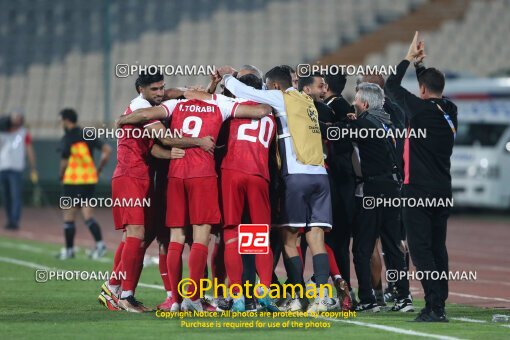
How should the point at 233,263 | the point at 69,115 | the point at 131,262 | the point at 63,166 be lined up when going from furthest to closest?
the point at 63,166 → the point at 69,115 → the point at 131,262 → the point at 233,263

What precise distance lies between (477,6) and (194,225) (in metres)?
28.9

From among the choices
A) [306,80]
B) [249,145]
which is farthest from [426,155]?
[306,80]

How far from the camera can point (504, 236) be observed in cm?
2534

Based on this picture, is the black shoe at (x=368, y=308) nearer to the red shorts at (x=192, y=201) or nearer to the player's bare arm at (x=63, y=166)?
the red shorts at (x=192, y=201)

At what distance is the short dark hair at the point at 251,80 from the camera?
12.4m

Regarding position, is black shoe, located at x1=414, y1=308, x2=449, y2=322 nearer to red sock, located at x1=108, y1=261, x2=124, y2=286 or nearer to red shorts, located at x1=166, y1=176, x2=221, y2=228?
red shorts, located at x1=166, y1=176, x2=221, y2=228

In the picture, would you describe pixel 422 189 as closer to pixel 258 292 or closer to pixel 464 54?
pixel 258 292

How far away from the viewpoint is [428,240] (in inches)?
451

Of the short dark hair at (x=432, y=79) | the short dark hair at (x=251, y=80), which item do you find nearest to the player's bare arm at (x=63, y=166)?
the short dark hair at (x=251, y=80)

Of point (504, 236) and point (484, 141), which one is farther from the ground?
point (484, 141)

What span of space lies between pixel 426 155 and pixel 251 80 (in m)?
1.98

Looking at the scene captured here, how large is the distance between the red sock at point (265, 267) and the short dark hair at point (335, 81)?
196 centimetres

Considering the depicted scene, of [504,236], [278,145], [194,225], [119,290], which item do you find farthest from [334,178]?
[504,236]

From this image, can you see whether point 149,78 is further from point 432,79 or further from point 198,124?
point 432,79
